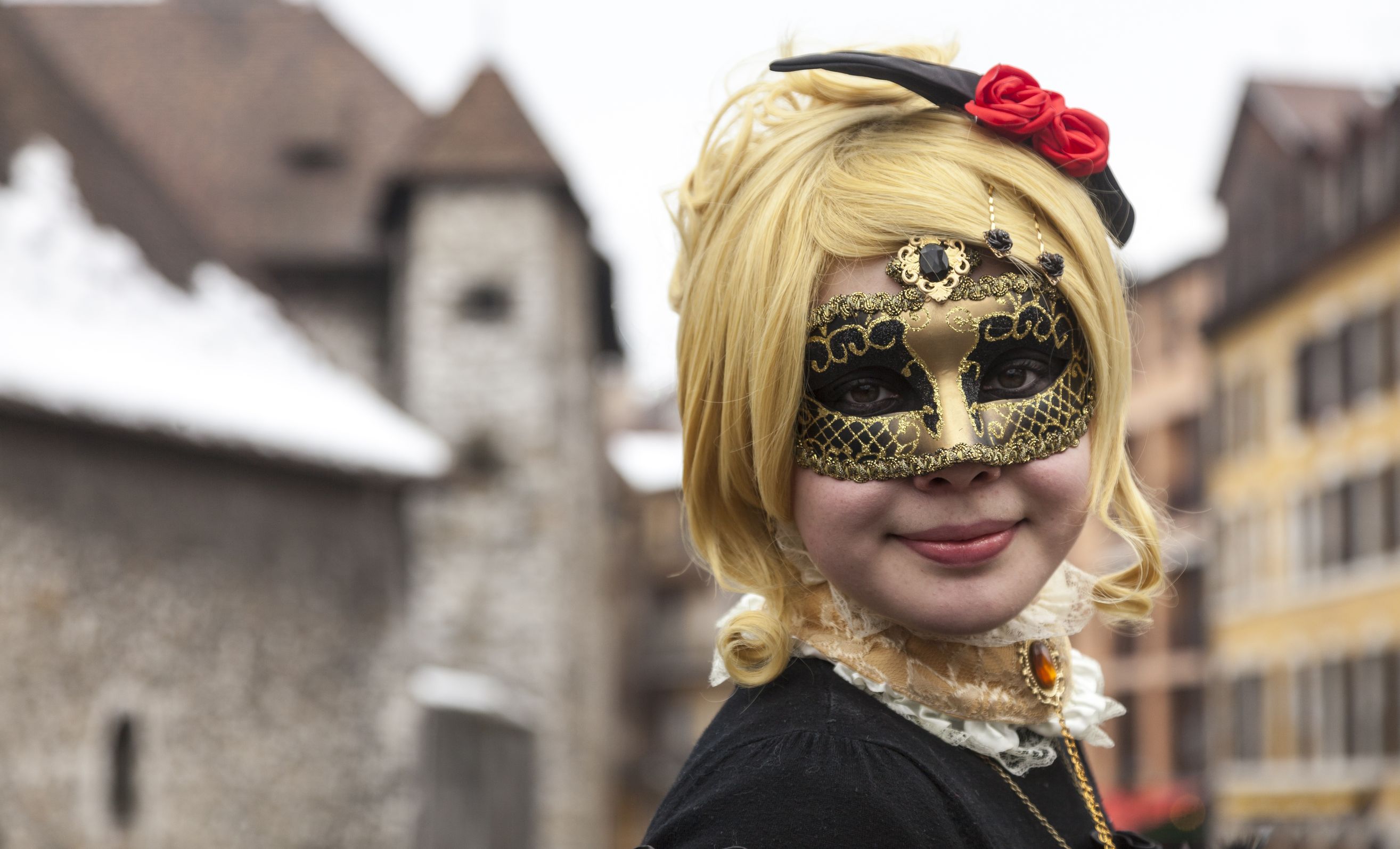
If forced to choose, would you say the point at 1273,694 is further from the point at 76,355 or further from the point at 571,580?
the point at 76,355

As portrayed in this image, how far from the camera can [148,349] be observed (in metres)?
14.3

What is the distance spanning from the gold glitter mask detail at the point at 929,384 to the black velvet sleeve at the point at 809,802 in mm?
285

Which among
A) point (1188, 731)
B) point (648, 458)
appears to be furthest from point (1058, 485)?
point (648, 458)

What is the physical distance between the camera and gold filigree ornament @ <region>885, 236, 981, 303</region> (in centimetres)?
165

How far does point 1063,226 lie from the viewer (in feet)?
5.55

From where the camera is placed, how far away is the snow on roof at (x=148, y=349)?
42.6 ft

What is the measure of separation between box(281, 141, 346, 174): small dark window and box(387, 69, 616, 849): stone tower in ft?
7.38

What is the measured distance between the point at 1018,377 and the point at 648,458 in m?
48.1

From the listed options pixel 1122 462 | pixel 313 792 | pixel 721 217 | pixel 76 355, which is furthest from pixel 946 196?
pixel 313 792

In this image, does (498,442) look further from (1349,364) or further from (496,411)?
(1349,364)

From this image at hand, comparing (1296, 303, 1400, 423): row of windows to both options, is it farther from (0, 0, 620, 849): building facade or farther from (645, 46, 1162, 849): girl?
→ (645, 46, 1162, 849): girl

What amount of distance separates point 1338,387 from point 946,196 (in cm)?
2168

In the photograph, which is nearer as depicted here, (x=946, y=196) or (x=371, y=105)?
(x=946, y=196)

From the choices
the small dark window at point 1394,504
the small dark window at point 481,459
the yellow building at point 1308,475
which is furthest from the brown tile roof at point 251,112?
the small dark window at point 1394,504
